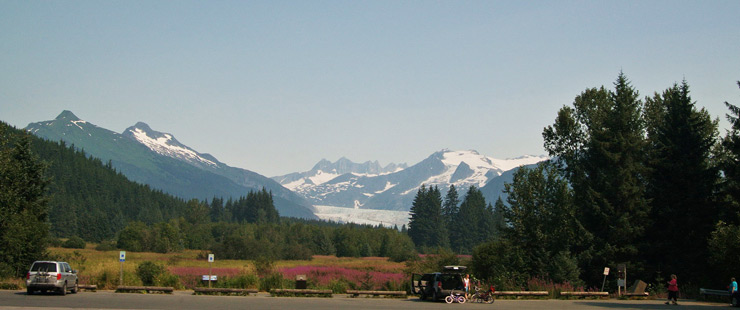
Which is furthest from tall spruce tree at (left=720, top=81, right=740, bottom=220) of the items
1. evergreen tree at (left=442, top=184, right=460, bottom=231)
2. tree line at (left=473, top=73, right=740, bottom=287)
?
evergreen tree at (left=442, top=184, right=460, bottom=231)

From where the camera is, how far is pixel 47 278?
1319 inches

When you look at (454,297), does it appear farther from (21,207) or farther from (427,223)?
(427,223)

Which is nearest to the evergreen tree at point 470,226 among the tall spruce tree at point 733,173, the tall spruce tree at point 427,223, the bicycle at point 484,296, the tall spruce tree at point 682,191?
the tall spruce tree at point 427,223

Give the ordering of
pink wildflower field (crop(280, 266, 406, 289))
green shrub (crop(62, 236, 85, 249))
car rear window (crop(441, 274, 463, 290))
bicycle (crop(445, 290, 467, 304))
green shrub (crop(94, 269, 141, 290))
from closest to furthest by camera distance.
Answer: bicycle (crop(445, 290, 467, 304))
car rear window (crop(441, 274, 463, 290))
green shrub (crop(94, 269, 141, 290))
pink wildflower field (crop(280, 266, 406, 289))
green shrub (crop(62, 236, 85, 249))

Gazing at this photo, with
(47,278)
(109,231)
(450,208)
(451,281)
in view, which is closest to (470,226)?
(450,208)

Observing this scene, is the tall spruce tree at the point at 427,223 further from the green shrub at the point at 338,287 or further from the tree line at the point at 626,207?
the green shrub at the point at 338,287

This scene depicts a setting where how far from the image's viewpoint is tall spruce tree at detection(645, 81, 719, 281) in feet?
155

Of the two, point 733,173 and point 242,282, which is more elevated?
point 733,173

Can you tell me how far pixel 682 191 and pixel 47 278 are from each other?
43.3m

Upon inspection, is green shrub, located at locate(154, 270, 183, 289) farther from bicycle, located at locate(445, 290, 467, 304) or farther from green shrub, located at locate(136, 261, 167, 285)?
bicycle, located at locate(445, 290, 467, 304)

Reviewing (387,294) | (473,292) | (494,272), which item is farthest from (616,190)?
(387,294)

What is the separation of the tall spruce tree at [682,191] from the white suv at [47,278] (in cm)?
A: 4066

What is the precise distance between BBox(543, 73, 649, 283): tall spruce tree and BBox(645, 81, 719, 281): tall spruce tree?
132 cm

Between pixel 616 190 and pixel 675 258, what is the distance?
6631 mm
